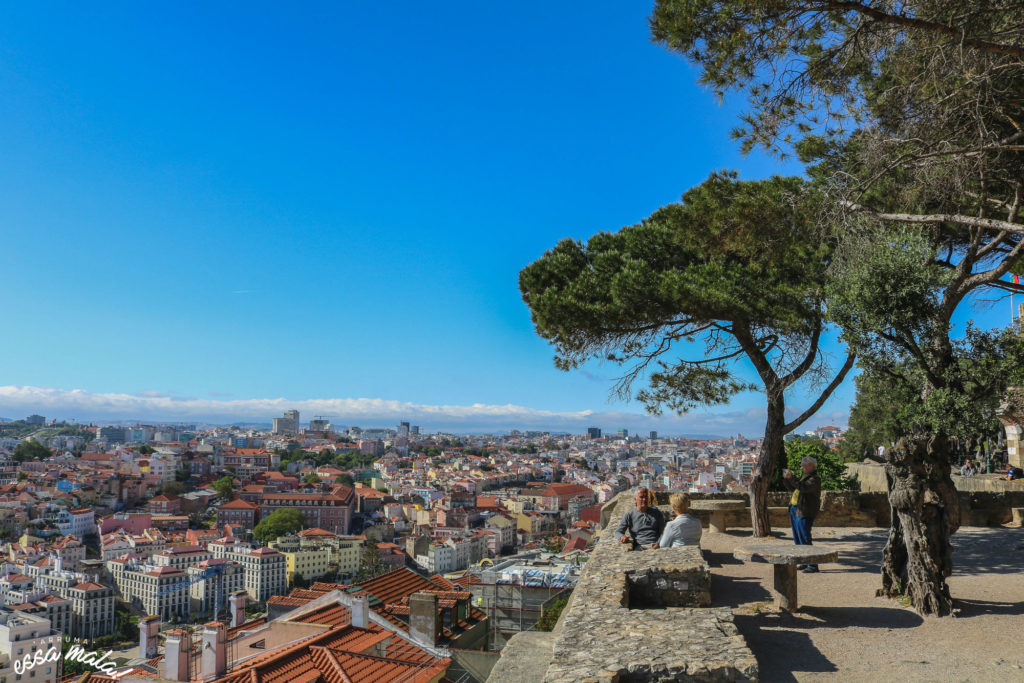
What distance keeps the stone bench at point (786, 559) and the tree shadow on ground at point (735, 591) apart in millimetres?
449

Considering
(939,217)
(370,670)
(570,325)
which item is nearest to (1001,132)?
(939,217)

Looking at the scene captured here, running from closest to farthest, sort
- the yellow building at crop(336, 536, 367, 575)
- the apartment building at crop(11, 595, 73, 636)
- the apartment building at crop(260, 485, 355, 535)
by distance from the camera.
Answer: the apartment building at crop(11, 595, 73, 636) → the yellow building at crop(336, 536, 367, 575) → the apartment building at crop(260, 485, 355, 535)

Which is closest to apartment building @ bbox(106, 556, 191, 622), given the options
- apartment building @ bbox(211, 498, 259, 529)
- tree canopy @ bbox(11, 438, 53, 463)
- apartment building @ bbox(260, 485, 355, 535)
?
apartment building @ bbox(211, 498, 259, 529)

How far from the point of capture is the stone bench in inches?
189

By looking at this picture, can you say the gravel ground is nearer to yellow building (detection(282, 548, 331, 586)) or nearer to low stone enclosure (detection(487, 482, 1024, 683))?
Result: low stone enclosure (detection(487, 482, 1024, 683))

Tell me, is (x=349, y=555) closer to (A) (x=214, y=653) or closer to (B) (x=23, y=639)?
(B) (x=23, y=639)

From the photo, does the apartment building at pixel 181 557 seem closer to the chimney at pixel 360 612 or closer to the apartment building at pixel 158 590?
the apartment building at pixel 158 590

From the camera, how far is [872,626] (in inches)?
191

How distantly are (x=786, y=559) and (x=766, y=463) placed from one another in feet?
13.9

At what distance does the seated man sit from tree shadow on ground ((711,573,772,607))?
2.40 feet

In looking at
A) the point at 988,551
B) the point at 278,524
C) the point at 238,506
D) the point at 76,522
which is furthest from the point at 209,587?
the point at 988,551

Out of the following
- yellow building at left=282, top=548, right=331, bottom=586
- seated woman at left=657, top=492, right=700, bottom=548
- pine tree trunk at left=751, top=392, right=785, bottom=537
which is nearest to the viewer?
seated woman at left=657, top=492, right=700, bottom=548

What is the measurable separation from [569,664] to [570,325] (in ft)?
20.4

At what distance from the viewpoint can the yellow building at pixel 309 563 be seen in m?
73.9
